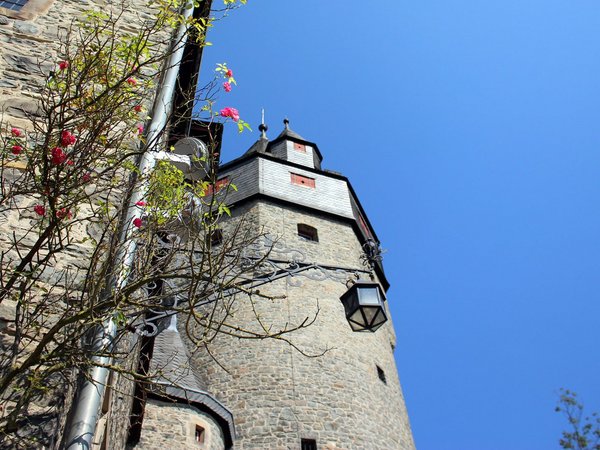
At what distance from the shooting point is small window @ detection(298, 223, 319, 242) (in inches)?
659

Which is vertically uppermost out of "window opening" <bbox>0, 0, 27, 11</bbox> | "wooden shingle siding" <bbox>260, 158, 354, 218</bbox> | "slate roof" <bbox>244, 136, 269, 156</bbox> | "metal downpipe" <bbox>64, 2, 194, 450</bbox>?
"slate roof" <bbox>244, 136, 269, 156</bbox>

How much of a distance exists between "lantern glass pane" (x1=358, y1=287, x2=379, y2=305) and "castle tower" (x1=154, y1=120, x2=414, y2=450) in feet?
12.9

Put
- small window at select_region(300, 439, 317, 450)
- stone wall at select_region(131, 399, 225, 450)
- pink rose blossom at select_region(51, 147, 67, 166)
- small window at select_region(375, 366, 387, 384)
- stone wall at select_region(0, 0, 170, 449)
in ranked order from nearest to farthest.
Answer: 1. stone wall at select_region(0, 0, 170, 449)
2. pink rose blossom at select_region(51, 147, 67, 166)
3. stone wall at select_region(131, 399, 225, 450)
4. small window at select_region(300, 439, 317, 450)
5. small window at select_region(375, 366, 387, 384)

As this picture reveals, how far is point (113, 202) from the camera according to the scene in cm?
351

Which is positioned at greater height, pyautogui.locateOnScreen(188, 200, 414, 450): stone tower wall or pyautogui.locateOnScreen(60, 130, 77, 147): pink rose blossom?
pyautogui.locateOnScreen(188, 200, 414, 450): stone tower wall

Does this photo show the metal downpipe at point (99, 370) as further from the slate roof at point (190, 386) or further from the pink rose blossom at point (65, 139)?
the slate roof at point (190, 386)

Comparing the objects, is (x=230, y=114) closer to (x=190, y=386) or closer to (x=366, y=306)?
(x=366, y=306)

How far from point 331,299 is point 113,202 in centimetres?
1147

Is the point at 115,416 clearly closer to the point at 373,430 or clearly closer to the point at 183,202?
the point at 183,202

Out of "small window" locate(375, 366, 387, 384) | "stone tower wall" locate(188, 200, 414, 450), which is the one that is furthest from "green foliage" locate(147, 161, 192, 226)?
"small window" locate(375, 366, 387, 384)

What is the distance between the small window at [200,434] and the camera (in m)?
9.96

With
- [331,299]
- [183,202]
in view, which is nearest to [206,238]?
[183,202]

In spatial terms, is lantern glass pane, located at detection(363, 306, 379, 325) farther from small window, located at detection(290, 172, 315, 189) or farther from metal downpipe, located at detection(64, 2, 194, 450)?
small window, located at detection(290, 172, 315, 189)

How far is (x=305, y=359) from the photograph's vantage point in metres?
13.0
